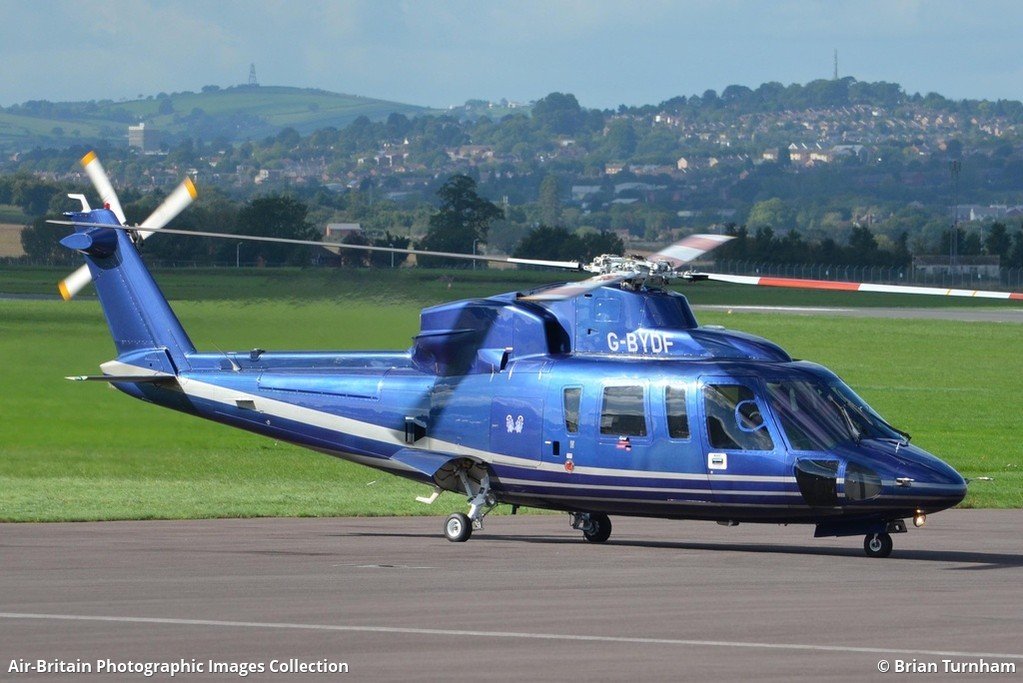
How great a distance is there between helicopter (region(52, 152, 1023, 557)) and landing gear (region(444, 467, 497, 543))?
3cm

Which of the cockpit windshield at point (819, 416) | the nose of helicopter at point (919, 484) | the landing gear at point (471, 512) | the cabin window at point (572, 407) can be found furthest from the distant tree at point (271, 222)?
the nose of helicopter at point (919, 484)

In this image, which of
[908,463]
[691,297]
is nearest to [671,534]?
[908,463]

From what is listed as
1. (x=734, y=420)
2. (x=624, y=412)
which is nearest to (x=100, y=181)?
(x=624, y=412)

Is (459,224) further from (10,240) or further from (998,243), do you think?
(998,243)

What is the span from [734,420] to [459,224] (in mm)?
52523

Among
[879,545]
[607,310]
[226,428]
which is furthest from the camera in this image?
[226,428]

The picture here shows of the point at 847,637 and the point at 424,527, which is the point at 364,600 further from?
the point at 424,527

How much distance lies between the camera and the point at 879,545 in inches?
791

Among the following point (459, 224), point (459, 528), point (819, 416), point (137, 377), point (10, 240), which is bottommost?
point (459, 528)

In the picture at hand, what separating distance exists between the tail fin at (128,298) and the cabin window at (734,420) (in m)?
8.60

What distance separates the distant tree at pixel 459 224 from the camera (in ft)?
209

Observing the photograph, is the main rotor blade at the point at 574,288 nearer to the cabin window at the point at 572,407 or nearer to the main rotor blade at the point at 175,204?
the cabin window at the point at 572,407

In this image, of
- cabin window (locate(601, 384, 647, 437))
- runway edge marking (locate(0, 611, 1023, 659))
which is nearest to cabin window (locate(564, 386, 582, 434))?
cabin window (locate(601, 384, 647, 437))

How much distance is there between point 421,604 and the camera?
15.8m
